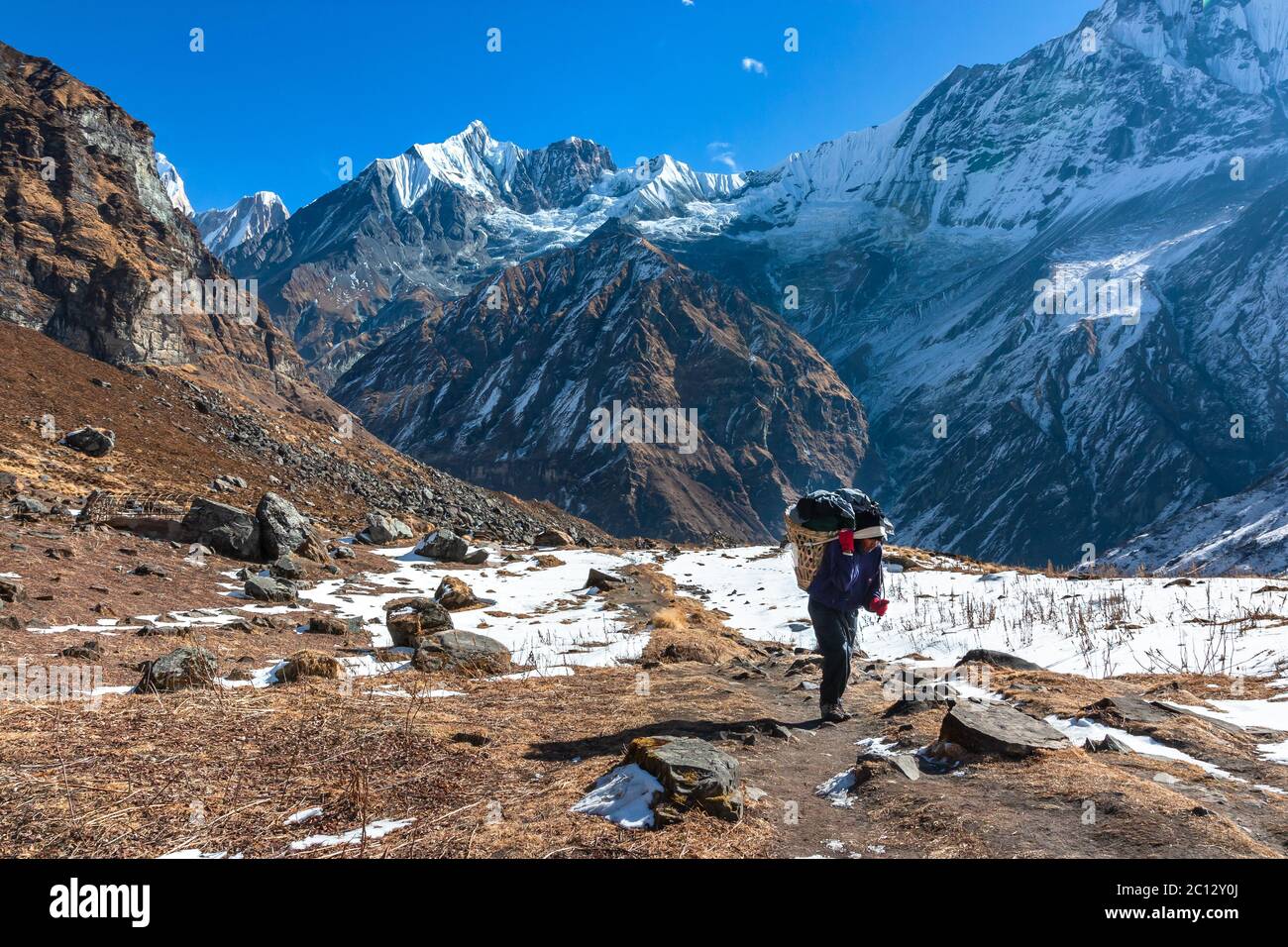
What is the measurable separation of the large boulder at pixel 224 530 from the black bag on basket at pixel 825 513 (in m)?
16.1

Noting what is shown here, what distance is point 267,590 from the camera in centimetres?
1405

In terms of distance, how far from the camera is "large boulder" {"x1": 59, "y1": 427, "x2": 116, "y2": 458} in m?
24.6

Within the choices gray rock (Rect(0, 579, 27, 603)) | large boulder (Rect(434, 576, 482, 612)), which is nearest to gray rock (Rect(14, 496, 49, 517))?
gray rock (Rect(0, 579, 27, 603))

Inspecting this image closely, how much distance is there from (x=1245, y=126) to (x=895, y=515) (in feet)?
512

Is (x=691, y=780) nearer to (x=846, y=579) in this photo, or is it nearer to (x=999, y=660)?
(x=846, y=579)

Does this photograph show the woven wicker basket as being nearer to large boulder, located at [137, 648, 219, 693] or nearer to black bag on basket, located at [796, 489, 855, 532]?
black bag on basket, located at [796, 489, 855, 532]

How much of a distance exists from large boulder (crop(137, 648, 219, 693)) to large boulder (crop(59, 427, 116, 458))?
23.1 m

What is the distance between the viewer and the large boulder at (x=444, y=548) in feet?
78.0

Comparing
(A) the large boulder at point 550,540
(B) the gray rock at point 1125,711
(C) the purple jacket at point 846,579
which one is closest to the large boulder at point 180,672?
(C) the purple jacket at point 846,579

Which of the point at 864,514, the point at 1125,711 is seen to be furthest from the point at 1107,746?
the point at 864,514
